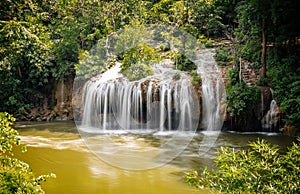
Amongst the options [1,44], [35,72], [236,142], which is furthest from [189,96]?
[35,72]

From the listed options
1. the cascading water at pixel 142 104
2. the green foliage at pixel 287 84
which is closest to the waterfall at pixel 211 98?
the cascading water at pixel 142 104

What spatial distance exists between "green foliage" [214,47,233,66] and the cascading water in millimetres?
1848

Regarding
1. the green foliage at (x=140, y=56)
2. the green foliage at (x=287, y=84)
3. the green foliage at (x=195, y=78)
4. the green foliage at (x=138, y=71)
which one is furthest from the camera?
the green foliage at (x=195, y=78)

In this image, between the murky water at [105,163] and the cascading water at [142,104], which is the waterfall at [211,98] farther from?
the murky water at [105,163]

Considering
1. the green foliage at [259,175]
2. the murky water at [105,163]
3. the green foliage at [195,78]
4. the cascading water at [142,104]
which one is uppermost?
the green foliage at [195,78]

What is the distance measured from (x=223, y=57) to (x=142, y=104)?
3.70 meters

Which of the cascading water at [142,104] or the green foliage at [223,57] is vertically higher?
the green foliage at [223,57]

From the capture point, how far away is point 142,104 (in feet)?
33.1

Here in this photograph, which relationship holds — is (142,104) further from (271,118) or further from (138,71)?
(271,118)

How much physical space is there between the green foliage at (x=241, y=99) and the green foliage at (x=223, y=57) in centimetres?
187

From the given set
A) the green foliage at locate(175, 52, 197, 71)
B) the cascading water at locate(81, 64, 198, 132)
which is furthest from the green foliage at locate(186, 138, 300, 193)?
the green foliage at locate(175, 52, 197, 71)

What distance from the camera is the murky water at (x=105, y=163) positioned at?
5109 millimetres

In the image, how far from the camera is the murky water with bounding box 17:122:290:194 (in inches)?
201

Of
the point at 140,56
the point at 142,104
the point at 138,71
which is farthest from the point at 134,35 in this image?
the point at 142,104
